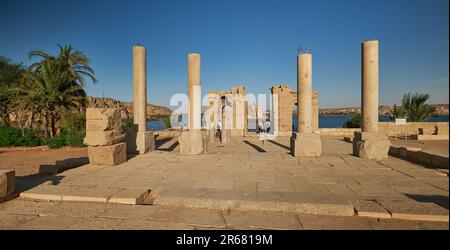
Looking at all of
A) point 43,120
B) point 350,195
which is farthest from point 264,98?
point 350,195

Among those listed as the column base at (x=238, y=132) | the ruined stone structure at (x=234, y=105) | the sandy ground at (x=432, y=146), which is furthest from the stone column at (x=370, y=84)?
the ruined stone structure at (x=234, y=105)

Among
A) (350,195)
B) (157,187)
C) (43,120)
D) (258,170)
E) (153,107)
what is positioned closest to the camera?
(350,195)

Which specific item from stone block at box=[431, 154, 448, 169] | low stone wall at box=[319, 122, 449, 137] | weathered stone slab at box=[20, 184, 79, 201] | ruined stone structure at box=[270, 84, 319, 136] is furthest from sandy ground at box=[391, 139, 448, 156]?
weathered stone slab at box=[20, 184, 79, 201]

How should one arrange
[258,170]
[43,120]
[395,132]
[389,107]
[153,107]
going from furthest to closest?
1. [153,107]
2. [389,107]
3. [395,132]
4. [43,120]
5. [258,170]

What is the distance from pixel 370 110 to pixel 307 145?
220cm

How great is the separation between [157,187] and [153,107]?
108 m

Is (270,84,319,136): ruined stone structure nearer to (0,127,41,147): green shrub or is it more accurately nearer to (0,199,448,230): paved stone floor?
(0,127,41,147): green shrub

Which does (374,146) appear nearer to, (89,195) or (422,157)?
(422,157)

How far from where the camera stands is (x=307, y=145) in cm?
792

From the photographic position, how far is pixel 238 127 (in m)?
21.2

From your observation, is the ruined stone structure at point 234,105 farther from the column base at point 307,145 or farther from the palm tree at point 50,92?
the column base at point 307,145

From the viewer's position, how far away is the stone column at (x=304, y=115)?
26.0 feet

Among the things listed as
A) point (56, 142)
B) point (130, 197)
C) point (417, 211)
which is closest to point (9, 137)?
point (56, 142)

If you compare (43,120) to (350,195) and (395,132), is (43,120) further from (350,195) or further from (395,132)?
(395,132)
